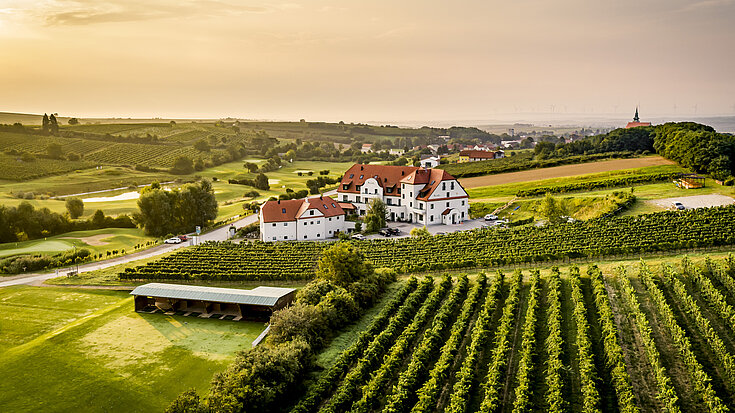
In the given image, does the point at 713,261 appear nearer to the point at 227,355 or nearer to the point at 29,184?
the point at 227,355

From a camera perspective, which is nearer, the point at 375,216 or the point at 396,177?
the point at 375,216

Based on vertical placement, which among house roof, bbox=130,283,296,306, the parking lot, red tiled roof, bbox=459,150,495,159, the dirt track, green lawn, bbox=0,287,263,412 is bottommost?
green lawn, bbox=0,287,263,412

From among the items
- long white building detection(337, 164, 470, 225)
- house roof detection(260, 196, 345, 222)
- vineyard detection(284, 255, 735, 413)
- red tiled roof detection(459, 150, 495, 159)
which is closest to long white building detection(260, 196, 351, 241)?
house roof detection(260, 196, 345, 222)

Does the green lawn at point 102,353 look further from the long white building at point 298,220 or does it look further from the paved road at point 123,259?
the long white building at point 298,220

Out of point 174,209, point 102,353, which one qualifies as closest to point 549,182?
point 174,209

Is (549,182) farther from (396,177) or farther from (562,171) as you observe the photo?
(396,177)

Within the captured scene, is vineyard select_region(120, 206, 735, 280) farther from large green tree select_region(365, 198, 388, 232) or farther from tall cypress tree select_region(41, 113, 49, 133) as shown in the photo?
tall cypress tree select_region(41, 113, 49, 133)

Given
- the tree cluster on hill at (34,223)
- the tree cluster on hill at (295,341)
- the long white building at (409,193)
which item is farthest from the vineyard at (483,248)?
the tree cluster on hill at (34,223)
